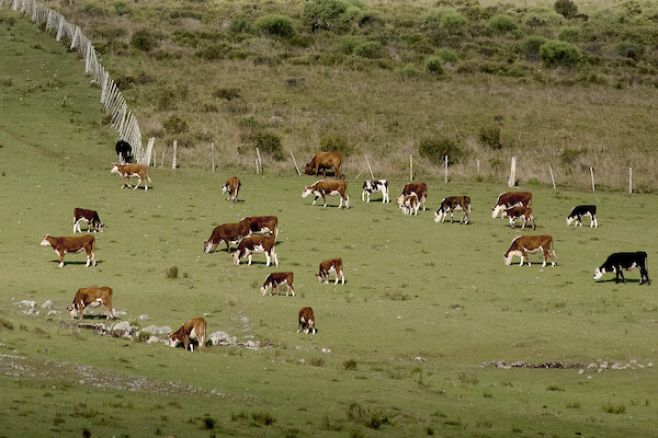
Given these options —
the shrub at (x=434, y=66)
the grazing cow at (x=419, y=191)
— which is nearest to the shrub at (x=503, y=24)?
the shrub at (x=434, y=66)

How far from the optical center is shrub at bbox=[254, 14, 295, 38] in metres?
109

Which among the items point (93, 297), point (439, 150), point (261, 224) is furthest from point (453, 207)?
point (93, 297)

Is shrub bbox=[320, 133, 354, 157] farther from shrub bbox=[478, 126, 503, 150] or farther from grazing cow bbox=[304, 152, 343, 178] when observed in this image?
shrub bbox=[478, 126, 503, 150]

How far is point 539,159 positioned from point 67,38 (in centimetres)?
3764

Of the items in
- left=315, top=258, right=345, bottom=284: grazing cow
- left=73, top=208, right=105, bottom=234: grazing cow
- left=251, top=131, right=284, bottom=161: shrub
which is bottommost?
left=315, top=258, right=345, bottom=284: grazing cow

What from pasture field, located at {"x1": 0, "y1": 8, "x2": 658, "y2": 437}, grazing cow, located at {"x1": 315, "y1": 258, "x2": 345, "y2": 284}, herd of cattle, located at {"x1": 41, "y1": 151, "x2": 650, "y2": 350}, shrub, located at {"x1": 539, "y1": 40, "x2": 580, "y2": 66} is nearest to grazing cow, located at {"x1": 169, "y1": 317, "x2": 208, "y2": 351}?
herd of cattle, located at {"x1": 41, "y1": 151, "x2": 650, "y2": 350}

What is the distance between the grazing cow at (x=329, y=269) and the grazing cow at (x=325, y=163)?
2177 cm

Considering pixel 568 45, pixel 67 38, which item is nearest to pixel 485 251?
pixel 67 38

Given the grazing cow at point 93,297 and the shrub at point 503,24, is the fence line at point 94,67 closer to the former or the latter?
the grazing cow at point 93,297

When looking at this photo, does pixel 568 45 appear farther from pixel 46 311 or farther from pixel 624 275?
pixel 46 311

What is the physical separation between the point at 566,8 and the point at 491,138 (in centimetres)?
7303

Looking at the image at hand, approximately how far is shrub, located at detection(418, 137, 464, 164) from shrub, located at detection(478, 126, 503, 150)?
12.4 feet

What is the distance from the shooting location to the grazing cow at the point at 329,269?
126 ft

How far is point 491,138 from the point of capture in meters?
70.5
